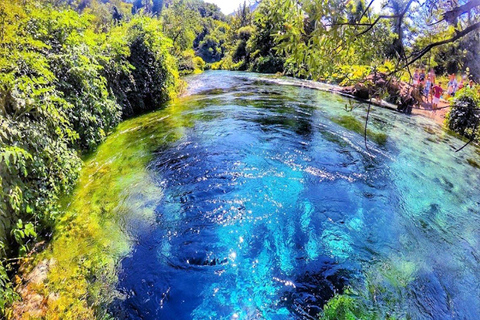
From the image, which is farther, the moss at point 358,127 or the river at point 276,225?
the moss at point 358,127

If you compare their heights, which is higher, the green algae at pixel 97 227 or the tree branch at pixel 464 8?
the tree branch at pixel 464 8

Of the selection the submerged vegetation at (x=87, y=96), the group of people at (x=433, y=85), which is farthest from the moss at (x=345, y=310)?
the group of people at (x=433, y=85)

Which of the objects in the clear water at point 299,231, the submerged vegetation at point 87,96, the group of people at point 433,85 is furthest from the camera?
the group of people at point 433,85

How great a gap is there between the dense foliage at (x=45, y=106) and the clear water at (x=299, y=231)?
143 centimetres

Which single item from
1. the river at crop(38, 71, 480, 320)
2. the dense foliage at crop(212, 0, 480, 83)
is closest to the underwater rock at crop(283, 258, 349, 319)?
the river at crop(38, 71, 480, 320)

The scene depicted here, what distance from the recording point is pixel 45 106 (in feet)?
15.5

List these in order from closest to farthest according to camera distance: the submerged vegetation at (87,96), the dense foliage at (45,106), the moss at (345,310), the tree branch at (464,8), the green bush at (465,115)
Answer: the tree branch at (464,8) → the submerged vegetation at (87,96) → the moss at (345,310) → the dense foliage at (45,106) → the green bush at (465,115)

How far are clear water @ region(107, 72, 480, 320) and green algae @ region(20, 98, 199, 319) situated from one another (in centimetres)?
18

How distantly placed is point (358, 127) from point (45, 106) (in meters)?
9.96

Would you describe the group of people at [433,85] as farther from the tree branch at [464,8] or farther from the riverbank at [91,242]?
the riverbank at [91,242]

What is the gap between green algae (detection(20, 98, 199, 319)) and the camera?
11.1 ft

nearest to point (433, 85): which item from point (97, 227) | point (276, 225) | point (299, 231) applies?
point (299, 231)

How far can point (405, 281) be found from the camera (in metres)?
3.74

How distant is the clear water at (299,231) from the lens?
11.4 feet
